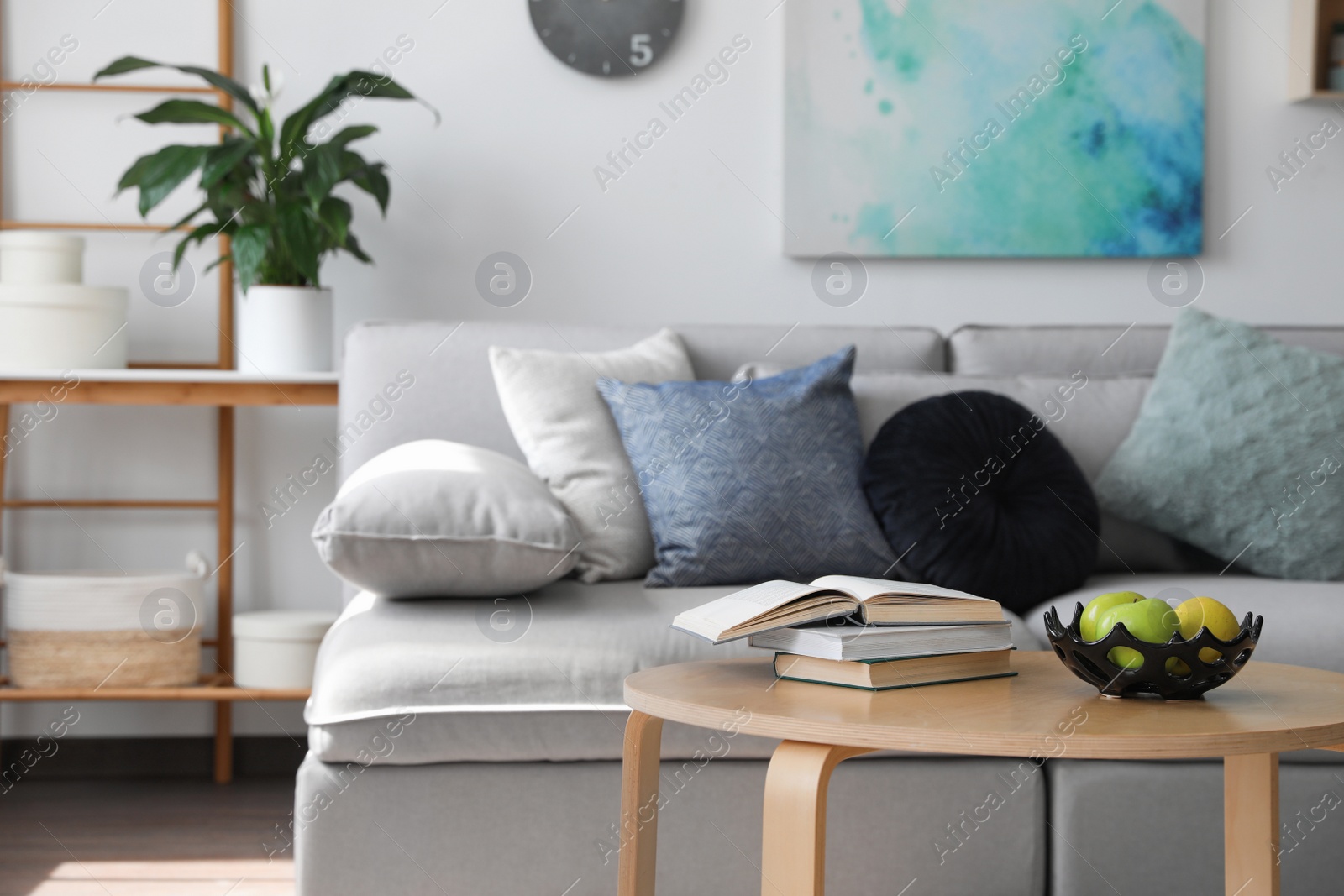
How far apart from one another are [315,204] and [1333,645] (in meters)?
1.83

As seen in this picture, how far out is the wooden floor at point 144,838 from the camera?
74.1 inches

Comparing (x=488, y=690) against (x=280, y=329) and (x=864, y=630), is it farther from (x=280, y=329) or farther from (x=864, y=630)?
(x=280, y=329)

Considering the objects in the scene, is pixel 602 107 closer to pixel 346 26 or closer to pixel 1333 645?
pixel 346 26

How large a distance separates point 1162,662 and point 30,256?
2.17 meters

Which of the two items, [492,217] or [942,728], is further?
[492,217]

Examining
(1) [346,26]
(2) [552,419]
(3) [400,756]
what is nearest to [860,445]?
(2) [552,419]

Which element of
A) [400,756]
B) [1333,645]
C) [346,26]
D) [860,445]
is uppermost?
[346,26]

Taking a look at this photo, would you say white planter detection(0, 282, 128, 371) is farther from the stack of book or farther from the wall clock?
the stack of book

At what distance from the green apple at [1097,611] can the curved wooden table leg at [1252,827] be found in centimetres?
28

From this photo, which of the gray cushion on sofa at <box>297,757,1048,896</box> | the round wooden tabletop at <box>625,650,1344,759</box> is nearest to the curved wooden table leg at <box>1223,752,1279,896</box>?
the round wooden tabletop at <box>625,650,1344,759</box>

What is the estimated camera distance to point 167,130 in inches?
102

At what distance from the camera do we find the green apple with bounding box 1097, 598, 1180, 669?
3.38 feet

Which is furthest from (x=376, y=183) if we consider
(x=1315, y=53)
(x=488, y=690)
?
(x=1315, y=53)

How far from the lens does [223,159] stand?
2.24m
